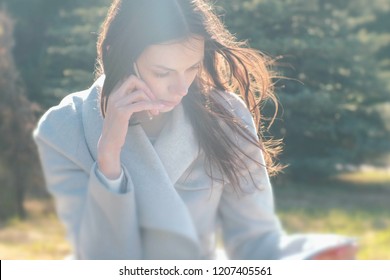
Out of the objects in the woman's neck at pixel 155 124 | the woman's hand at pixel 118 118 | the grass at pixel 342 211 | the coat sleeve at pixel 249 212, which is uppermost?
the woman's hand at pixel 118 118

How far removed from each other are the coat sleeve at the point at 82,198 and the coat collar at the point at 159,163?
0.04 m

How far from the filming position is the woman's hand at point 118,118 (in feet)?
4.50

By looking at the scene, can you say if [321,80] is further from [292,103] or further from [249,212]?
[249,212]

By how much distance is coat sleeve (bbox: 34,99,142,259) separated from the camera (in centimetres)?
142

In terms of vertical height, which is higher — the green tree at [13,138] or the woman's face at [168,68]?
the woman's face at [168,68]

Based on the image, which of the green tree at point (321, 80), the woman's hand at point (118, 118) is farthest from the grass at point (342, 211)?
the woman's hand at point (118, 118)

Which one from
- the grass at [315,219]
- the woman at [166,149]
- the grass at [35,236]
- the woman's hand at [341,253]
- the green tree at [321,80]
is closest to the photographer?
the woman's hand at [341,253]

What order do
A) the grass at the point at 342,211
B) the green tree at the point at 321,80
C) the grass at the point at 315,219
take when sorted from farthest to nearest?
the green tree at the point at 321,80 < the grass at the point at 342,211 < the grass at the point at 315,219

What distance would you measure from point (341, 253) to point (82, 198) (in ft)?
1.82

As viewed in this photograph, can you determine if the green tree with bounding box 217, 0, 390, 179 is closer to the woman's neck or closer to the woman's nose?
the woman's neck

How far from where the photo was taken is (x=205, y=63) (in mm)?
1629

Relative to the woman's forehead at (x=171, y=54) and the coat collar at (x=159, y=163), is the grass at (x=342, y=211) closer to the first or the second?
the coat collar at (x=159, y=163)

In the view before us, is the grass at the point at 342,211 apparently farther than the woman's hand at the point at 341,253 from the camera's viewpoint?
Yes

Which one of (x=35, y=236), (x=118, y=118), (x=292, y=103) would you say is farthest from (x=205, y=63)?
(x=292, y=103)
